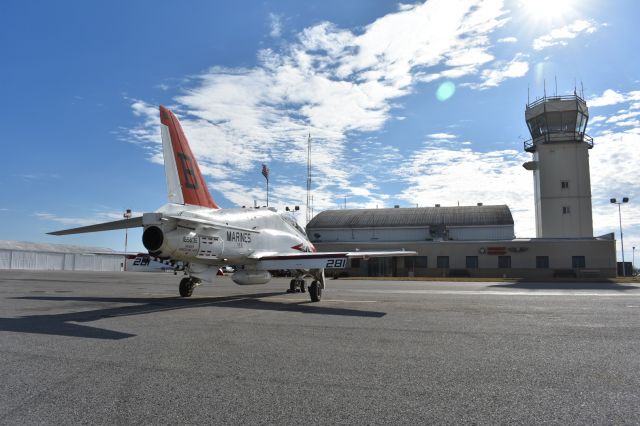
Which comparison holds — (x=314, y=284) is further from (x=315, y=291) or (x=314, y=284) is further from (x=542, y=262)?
(x=542, y=262)

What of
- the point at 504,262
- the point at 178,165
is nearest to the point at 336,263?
the point at 178,165

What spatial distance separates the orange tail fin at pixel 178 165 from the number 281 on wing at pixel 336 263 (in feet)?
16.6

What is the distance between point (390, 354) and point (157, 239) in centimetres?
895

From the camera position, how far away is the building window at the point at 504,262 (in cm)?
5706

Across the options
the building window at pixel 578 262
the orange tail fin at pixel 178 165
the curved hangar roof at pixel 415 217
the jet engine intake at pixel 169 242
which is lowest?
the building window at pixel 578 262

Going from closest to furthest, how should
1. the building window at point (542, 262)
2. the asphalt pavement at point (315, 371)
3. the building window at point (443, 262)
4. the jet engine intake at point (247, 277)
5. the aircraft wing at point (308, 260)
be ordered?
the asphalt pavement at point (315, 371) < the aircraft wing at point (308, 260) < the jet engine intake at point (247, 277) < the building window at point (542, 262) < the building window at point (443, 262)

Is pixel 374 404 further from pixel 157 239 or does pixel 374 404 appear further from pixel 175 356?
pixel 157 239

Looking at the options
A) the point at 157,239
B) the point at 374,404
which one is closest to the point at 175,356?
the point at 374,404

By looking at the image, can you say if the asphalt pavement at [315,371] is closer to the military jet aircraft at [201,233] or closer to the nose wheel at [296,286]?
the military jet aircraft at [201,233]

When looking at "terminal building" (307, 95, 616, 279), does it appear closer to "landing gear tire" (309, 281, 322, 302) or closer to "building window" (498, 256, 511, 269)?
"building window" (498, 256, 511, 269)

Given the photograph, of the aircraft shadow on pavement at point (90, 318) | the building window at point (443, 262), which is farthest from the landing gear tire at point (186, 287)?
the building window at point (443, 262)

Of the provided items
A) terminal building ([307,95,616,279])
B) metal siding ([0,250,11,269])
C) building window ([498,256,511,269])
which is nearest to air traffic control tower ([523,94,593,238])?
terminal building ([307,95,616,279])

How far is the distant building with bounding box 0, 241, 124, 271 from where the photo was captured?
71.8 m

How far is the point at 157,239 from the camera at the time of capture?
1351 cm
